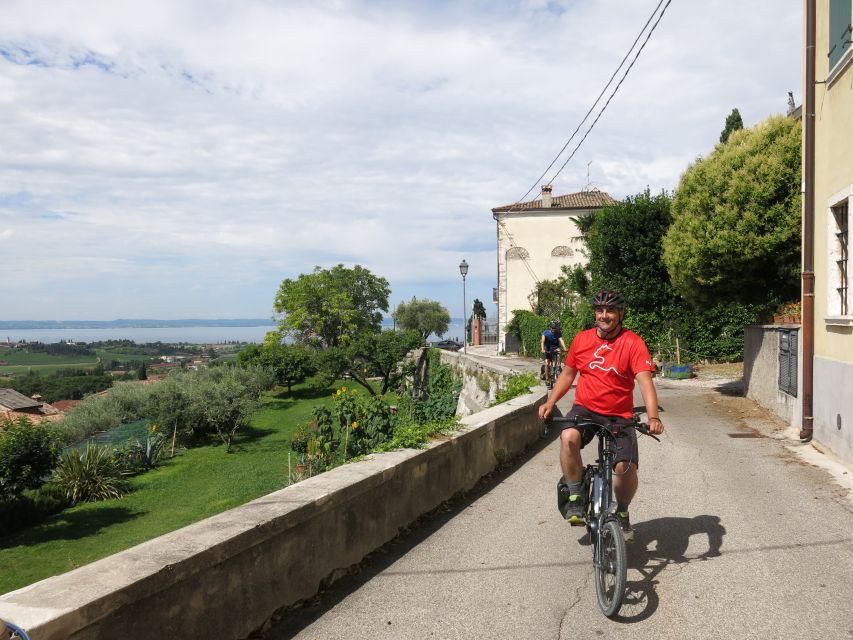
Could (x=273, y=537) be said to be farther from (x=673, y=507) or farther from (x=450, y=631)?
(x=673, y=507)

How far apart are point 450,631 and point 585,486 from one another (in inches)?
57.9

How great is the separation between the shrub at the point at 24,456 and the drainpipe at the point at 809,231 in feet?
60.2

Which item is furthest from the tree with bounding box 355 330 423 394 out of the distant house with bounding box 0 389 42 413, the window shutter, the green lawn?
the window shutter

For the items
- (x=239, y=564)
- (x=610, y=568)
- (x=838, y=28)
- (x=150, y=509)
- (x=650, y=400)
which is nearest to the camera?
(x=239, y=564)

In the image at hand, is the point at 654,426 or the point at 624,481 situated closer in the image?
the point at 654,426

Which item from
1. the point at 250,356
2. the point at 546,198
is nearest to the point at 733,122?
the point at 546,198

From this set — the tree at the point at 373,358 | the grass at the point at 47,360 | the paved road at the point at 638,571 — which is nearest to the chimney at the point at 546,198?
the tree at the point at 373,358

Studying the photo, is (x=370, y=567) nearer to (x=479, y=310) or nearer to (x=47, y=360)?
(x=479, y=310)

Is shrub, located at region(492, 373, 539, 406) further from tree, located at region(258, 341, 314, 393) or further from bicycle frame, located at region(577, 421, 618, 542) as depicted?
tree, located at region(258, 341, 314, 393)

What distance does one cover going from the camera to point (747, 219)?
13148mm

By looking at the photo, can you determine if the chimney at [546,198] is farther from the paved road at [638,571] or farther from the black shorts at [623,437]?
the black shorts at [623,437]

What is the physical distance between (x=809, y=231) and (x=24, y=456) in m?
19.2

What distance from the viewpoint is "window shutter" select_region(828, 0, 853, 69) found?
8031 millimetres

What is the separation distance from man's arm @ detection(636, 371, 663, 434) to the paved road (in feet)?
3.31
